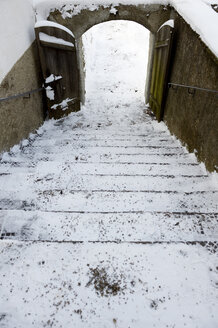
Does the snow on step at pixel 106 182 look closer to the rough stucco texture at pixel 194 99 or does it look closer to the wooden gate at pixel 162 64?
the rough stucco texture at pixel 194 99

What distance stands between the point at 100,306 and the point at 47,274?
0.36m

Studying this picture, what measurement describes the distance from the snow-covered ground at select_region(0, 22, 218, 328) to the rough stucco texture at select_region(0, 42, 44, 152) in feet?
1.28

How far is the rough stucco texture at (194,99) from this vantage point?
8.00 ft

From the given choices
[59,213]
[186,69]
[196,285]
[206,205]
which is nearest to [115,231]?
[59,213]

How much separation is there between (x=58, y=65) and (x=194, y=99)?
3102mm

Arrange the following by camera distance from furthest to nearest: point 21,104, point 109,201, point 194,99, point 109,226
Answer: point 21,104 → point 194,99 → point 109,201 → point 109,226

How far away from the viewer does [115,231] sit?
1.52 m

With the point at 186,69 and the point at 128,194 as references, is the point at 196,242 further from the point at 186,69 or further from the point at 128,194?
the point at 186,69

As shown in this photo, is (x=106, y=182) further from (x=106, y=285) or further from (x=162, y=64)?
(x=162, y=64)

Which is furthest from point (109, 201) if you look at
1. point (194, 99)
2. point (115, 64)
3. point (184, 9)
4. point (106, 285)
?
point (115, 64)

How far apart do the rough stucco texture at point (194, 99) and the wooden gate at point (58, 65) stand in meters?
2.33

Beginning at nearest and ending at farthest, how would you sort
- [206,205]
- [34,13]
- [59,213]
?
[59,213], [206,205], [34,13]

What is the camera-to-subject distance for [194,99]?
302 cm

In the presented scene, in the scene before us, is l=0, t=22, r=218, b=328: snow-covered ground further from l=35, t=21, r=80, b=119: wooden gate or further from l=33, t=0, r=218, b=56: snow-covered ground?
l=35, t=21, r=80, b=119: wooden gate
